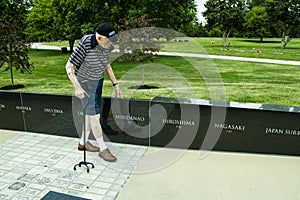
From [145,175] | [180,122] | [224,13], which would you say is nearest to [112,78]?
[180,122]

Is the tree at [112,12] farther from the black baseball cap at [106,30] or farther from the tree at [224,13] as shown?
the tree at [224,13]

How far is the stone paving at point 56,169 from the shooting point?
3012 millimetres

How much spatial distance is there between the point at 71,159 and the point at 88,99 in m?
0.94

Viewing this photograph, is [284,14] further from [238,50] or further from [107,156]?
[107,156]

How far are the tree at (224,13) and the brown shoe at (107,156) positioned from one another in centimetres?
2881

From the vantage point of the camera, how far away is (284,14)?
2506 centimetres

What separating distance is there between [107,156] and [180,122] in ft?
3.97

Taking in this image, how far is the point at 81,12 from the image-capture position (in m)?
15.1

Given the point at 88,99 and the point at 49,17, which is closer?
the point at 88,99

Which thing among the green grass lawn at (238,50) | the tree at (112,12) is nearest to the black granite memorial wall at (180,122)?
the green grass lawn at (238,50)

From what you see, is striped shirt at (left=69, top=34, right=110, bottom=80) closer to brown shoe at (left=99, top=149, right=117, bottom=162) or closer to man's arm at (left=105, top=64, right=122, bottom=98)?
man's arm at (left=105, top=64, right=122, bottom=98)

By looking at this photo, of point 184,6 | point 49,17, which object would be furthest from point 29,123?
point 49,17

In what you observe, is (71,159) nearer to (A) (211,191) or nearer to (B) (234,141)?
(A) (211,191)

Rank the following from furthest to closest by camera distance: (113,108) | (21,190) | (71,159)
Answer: (113,108)
(71,159)
(21,190)
